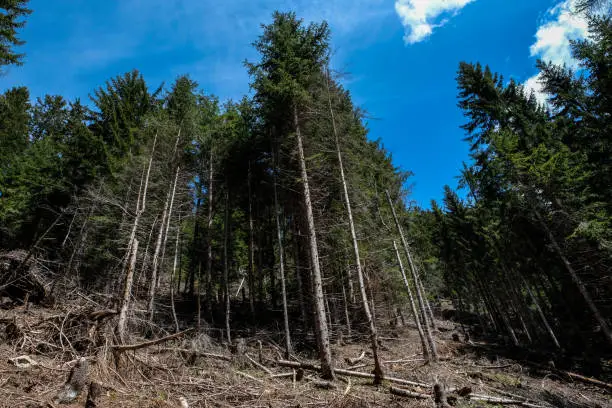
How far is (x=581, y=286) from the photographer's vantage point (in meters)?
12.0

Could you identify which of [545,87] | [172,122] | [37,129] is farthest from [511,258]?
[37,129]

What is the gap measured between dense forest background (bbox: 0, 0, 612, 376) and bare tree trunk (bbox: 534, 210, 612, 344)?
3.1 inches

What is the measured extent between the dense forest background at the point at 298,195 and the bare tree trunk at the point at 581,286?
0.08 meters

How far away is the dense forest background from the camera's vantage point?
11398 mm

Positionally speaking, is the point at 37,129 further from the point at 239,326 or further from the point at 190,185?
the point at 239,326

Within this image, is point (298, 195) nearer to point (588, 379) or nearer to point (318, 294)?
point (318, 294)

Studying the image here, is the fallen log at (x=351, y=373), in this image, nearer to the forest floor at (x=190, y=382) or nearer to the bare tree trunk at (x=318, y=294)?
the forest floor at (x=190, y=382)

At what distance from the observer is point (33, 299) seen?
9242 millimetres

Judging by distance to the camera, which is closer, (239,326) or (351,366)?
(351,366)

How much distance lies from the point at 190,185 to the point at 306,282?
8890mm

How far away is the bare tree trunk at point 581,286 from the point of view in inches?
446

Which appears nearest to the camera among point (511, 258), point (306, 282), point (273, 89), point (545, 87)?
point (273, 89)

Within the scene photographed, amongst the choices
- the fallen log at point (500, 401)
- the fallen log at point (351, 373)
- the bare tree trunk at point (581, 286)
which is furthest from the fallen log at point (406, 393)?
the bare tree trunk at point (581, 286)

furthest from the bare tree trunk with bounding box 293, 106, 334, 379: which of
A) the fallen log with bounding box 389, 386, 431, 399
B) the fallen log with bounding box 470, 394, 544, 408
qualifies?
the fallen log with bounding box 470, 394, 544, 408
